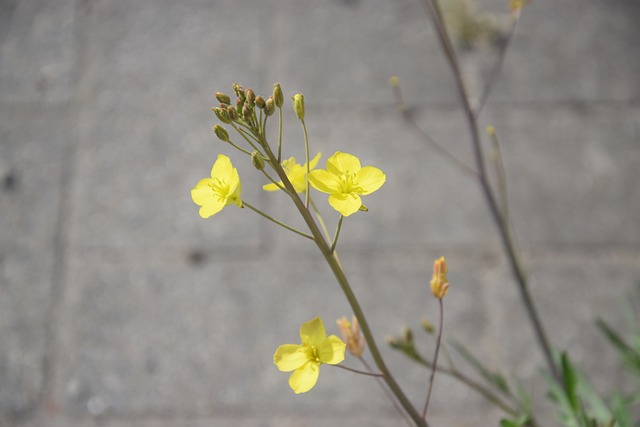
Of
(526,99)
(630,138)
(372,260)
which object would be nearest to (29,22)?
(372,260)

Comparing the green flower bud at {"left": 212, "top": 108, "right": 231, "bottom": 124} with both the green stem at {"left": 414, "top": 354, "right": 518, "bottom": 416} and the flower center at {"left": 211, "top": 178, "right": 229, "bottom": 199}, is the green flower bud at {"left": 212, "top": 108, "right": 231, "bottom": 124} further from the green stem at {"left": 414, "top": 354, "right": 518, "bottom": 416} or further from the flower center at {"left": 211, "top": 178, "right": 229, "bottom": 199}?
the green stem at {"left": 414, "top": 354, "right": 518, "bottom": 416}

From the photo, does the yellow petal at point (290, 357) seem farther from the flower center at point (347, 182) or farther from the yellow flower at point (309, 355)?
the flower center at point (347, 182)

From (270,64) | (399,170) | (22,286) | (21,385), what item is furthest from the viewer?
(270,64)

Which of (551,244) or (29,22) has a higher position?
(29,22)

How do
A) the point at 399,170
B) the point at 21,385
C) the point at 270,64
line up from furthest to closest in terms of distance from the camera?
1. the point at 270,64
2. the point at 399,170
3. the point at 21,385

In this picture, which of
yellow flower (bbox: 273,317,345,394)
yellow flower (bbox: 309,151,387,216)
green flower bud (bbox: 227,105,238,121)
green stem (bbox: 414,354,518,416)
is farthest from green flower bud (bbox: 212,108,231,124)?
green stem (bbox: 414,354,518,416)

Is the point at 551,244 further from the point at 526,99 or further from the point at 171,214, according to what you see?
the point at 171,214

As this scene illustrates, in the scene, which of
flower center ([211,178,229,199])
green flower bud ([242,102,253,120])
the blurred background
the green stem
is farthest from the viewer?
the blurred background
